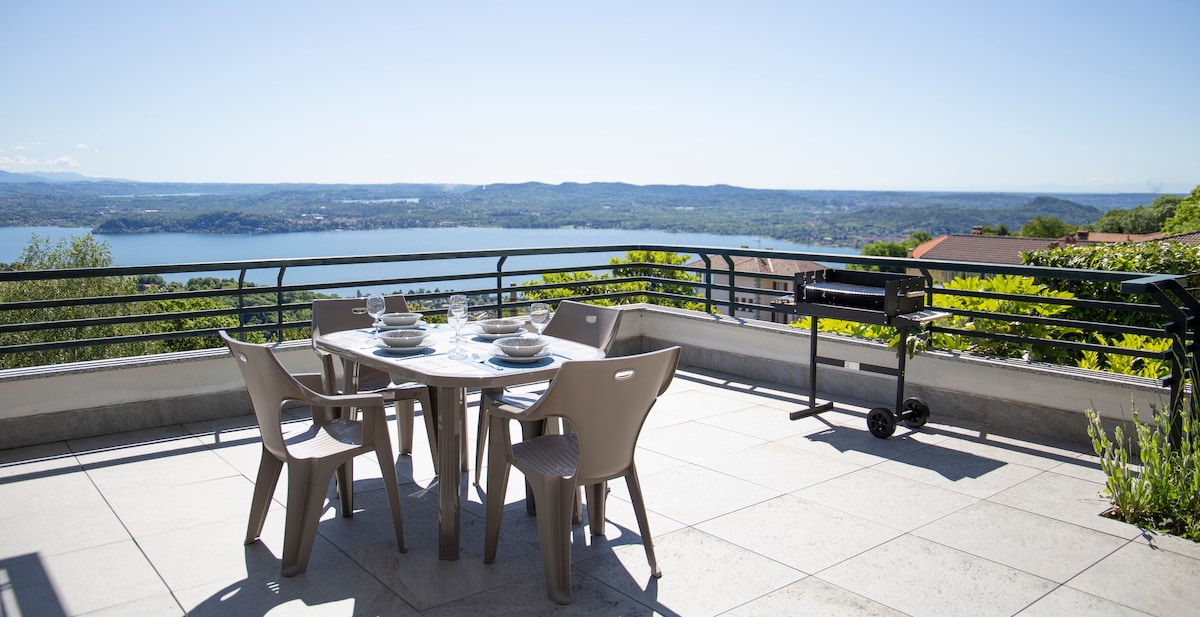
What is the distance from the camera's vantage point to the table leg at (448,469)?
9.67ft

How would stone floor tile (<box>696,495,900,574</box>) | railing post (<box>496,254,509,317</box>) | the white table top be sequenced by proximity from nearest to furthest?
the white table top, stone floor tile (<box>696,495,900,574</box>), railing post (<box>496,254,509,317</box>)

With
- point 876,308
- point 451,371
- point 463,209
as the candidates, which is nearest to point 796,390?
point 876,308

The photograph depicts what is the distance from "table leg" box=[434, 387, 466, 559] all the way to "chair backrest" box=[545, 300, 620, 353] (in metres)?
0.96

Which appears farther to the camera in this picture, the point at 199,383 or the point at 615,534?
the point at 199,383

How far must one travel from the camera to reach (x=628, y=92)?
30719mm

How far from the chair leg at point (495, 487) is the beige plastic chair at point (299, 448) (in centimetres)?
38

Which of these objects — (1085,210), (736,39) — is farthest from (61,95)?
(1085,210)

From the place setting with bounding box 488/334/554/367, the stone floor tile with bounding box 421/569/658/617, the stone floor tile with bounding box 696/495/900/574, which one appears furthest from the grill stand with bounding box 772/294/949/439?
the stone floor tile with bounding box 421/569/658/617

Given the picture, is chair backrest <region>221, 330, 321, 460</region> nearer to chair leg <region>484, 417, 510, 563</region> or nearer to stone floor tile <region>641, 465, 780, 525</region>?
chair leg <region>484, 417, 510, 563</region>

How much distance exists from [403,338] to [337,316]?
1185 mm

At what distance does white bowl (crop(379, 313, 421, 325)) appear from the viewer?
12.4 feet

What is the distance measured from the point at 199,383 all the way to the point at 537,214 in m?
28.9

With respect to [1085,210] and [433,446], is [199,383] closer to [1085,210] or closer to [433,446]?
[433,446]

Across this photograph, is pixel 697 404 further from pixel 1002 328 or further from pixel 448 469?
pixel 448 469
